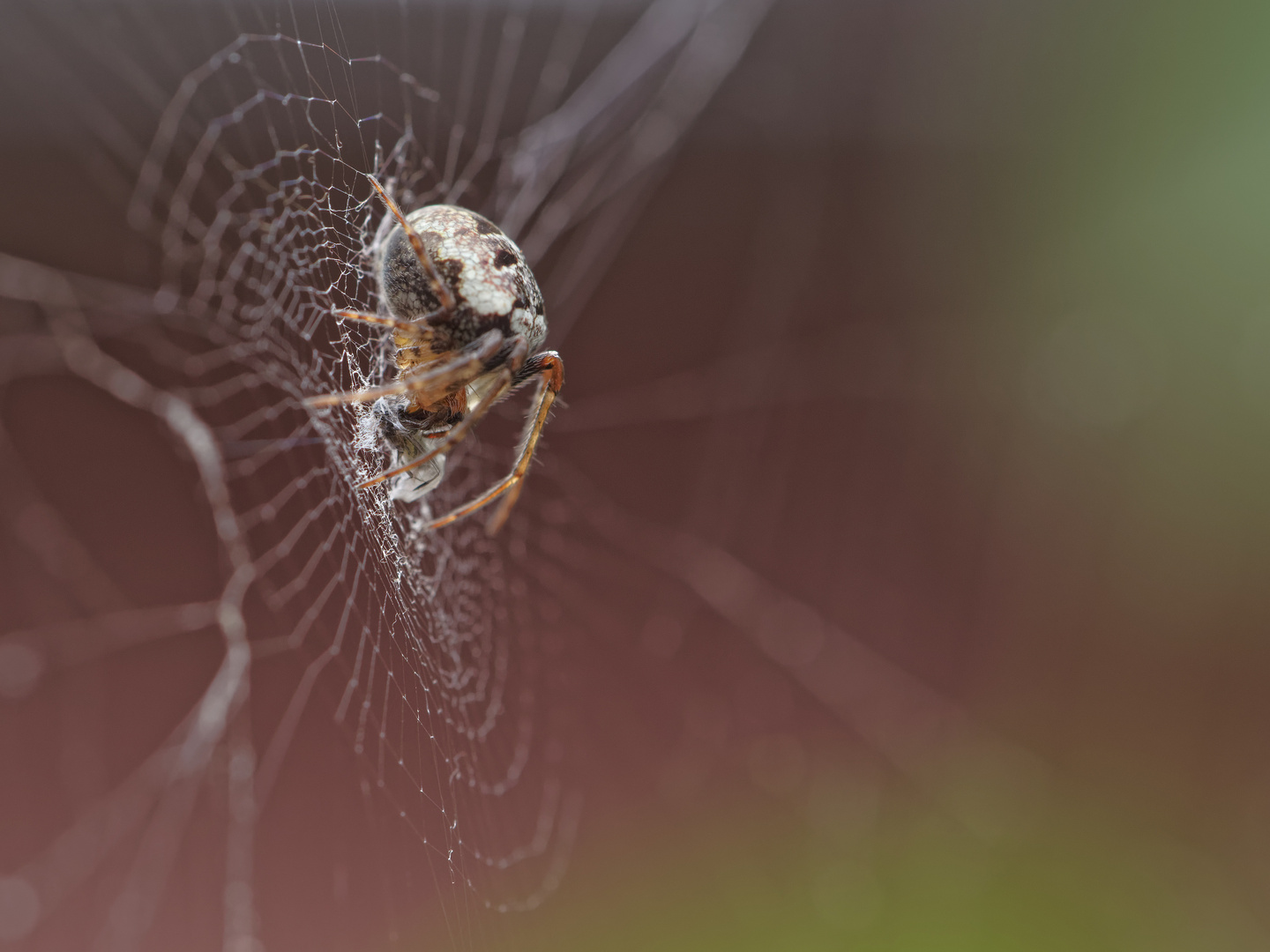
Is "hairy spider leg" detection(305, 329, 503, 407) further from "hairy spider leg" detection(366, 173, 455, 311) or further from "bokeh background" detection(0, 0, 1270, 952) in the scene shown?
"bokeh background" detection(0, 0, 1270, 952)

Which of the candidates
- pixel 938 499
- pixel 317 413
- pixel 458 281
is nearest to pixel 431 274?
pixel 458 281

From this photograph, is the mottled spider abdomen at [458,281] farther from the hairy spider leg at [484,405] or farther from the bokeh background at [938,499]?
the bokeh background at [938,499]

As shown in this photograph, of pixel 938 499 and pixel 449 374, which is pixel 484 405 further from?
pixel 938 499

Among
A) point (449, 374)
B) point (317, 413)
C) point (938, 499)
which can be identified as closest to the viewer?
point (449, 374)

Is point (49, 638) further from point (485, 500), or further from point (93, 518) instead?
point (485, 500)

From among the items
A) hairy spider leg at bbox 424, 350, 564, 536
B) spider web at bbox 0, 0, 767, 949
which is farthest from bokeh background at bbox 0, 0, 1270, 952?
hairy spider leg at bbox 424, 350, 564, 536

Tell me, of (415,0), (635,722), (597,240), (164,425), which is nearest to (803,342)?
(597,240)

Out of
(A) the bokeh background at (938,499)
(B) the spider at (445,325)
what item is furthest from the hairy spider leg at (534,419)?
(A) the bokeh background at (938,499)
